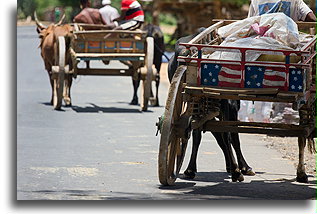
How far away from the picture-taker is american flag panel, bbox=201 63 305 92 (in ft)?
24.3

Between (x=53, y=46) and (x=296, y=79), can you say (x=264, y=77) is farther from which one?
(x=53, y=46)

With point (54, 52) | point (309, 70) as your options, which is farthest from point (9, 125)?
point (54, 52)

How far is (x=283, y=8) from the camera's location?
339 inches

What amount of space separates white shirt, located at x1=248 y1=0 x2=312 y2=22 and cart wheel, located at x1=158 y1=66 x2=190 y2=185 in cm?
143

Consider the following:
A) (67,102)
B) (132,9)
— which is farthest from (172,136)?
(67,102)

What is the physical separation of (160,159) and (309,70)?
5.48 feet

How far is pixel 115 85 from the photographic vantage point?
2200 cm

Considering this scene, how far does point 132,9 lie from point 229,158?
7.49 meters

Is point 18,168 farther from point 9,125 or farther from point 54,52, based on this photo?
point 54,52

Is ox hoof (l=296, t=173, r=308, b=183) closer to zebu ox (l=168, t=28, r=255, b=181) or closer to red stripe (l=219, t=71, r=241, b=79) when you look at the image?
zebu ox (l=168, t=28, r=255, b=181)

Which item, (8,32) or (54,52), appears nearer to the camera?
(8,32)

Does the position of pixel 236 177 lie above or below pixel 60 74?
above

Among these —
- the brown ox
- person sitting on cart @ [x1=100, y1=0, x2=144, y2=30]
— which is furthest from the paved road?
person sitting on cart @ [x1=100, y1=0, x2=144, y2=30]

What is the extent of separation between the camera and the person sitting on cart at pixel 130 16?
51.3 feet
